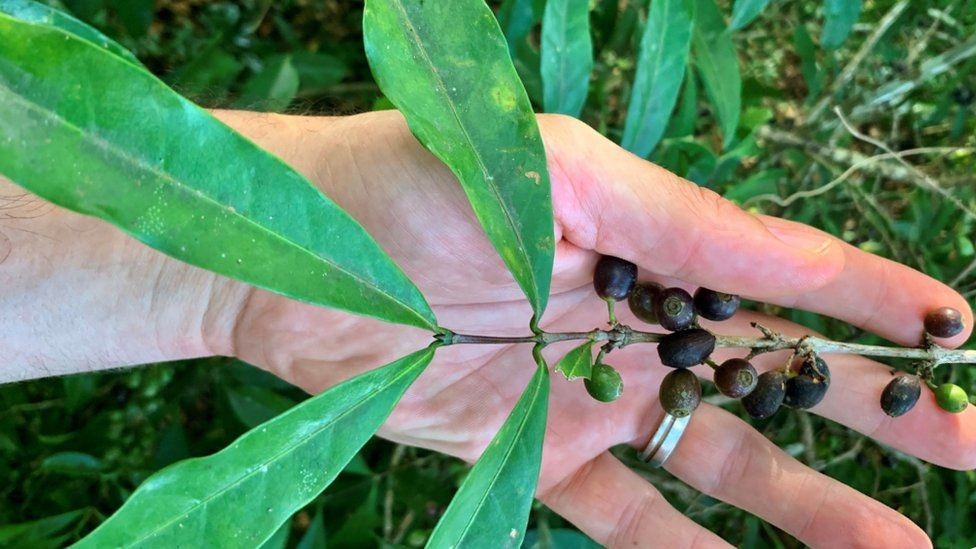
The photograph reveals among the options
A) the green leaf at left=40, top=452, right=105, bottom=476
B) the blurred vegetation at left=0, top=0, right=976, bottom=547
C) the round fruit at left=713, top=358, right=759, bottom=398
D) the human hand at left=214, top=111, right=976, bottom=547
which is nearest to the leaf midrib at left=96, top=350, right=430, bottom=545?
the human hand at left=214, top=111, right=976, bottom=547

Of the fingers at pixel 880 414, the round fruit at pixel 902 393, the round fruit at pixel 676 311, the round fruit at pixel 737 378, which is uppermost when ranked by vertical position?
the round fruit at pixel 676 311

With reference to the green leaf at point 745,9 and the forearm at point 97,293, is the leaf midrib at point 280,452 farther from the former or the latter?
the green leaf at point 745,9

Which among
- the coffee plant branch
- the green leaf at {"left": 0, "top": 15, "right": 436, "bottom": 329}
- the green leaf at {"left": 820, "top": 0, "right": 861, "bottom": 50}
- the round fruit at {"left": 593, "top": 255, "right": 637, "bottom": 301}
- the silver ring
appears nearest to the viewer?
the green leaf at {"left": 0, "top": 15, "right": 436, "bottom": 329}

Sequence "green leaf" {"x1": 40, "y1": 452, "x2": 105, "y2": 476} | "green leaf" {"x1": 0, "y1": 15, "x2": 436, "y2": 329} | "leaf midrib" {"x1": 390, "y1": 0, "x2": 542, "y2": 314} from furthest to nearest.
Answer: "green leaf" {"x1": 40, "y1": 452, "x2": 105, "y2": 476}
"leaf midrib" {"x1": 390, "y1": 0, "x2": 542, "y2": 314}
"green leaf" {"x1": 0, "y1": 15, "x2": 436, "y2": 329}

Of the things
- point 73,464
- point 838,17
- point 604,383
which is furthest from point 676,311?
point 73,464

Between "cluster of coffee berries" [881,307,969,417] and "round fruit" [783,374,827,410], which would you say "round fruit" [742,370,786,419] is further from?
"cluster of coffee berries" [881,307,969,417]

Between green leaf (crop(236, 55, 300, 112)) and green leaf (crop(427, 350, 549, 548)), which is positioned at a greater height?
green leaf (crop(236, 55, 300, 112))

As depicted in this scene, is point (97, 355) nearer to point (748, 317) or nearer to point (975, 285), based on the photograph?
point (748, 317)

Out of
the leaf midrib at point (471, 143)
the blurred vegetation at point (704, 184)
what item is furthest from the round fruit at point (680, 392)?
the blurred vegetation at point (704, 184)
